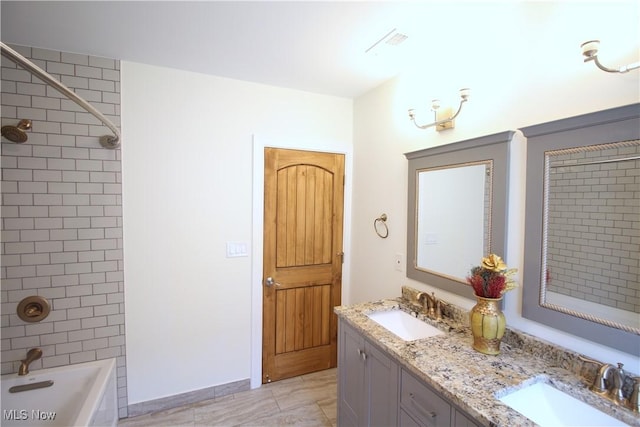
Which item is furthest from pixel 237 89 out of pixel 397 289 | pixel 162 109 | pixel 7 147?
pixel 397 289

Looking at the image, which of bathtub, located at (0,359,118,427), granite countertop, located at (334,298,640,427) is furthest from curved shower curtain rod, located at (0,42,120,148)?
granite countertop, located at (334,298,640,427)

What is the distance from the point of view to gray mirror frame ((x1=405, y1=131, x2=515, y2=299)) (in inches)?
61.1

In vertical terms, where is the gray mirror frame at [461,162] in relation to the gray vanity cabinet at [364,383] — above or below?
above

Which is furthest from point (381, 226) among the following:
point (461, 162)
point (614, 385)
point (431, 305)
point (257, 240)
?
point (614, 385)

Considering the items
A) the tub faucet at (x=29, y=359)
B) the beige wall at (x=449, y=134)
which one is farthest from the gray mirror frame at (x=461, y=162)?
the tub faucet at (x=29, y=359)

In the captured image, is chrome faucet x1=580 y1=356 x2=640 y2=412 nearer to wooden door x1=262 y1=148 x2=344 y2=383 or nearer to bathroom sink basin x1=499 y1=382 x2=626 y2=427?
bathroom sink basin x1=499 y1=382 x2=626 y2=427

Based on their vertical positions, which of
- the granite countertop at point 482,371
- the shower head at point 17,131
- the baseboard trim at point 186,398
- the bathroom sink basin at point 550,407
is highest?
the shower head at point 17,131

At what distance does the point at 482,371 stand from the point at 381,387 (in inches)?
21.2

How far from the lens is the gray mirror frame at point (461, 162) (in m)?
1.55

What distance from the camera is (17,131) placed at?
1.80 metres

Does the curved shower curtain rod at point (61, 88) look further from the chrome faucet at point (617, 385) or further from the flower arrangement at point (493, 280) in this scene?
the chrome faucet at point (617, 385)

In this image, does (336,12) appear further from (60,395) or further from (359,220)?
(60,395)

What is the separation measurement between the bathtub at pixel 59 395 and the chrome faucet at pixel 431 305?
6.53 feet

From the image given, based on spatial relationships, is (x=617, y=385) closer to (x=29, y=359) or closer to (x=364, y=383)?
(x=364, y=383)
